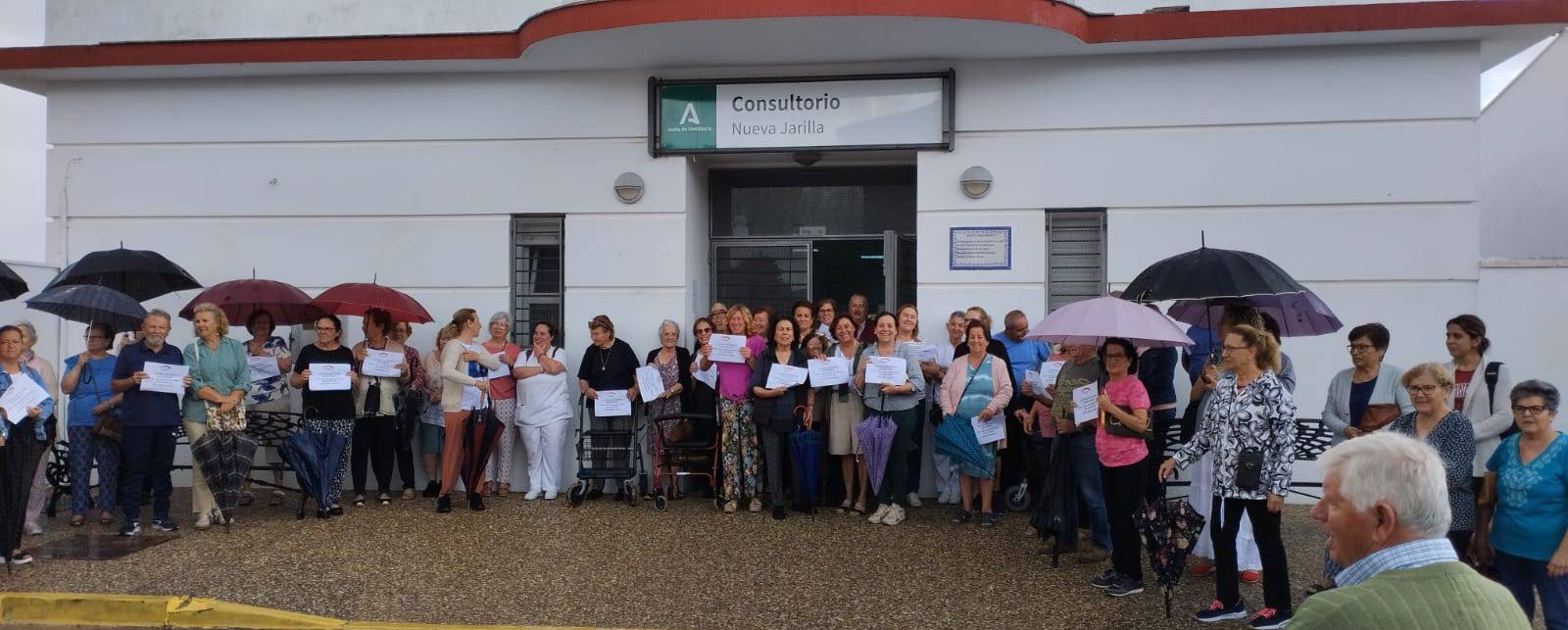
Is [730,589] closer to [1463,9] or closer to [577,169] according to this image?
[577,169]

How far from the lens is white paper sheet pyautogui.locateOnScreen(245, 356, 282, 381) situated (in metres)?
9.95

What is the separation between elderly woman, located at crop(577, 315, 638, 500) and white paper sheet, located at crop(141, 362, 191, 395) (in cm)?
324

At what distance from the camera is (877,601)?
665 centimetres

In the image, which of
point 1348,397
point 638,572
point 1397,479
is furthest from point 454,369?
point 1397,479

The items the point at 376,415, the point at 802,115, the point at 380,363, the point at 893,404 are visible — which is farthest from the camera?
the point at 802,115

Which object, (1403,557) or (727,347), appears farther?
(727,347)

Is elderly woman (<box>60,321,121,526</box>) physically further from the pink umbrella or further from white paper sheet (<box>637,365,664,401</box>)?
the pink umbrella

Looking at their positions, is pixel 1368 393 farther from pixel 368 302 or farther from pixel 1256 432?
pixel 368 302

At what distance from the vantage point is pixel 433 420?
10180mm

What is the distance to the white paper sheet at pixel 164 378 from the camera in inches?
333

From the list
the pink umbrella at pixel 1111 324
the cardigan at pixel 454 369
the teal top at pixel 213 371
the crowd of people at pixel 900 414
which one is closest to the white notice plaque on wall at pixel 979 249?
the crowd of people at pixel 900 414

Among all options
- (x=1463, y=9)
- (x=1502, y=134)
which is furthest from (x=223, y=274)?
(x=1502, y=134)

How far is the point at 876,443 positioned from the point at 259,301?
557 cm

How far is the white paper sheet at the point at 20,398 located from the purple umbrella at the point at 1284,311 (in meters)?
8.07
